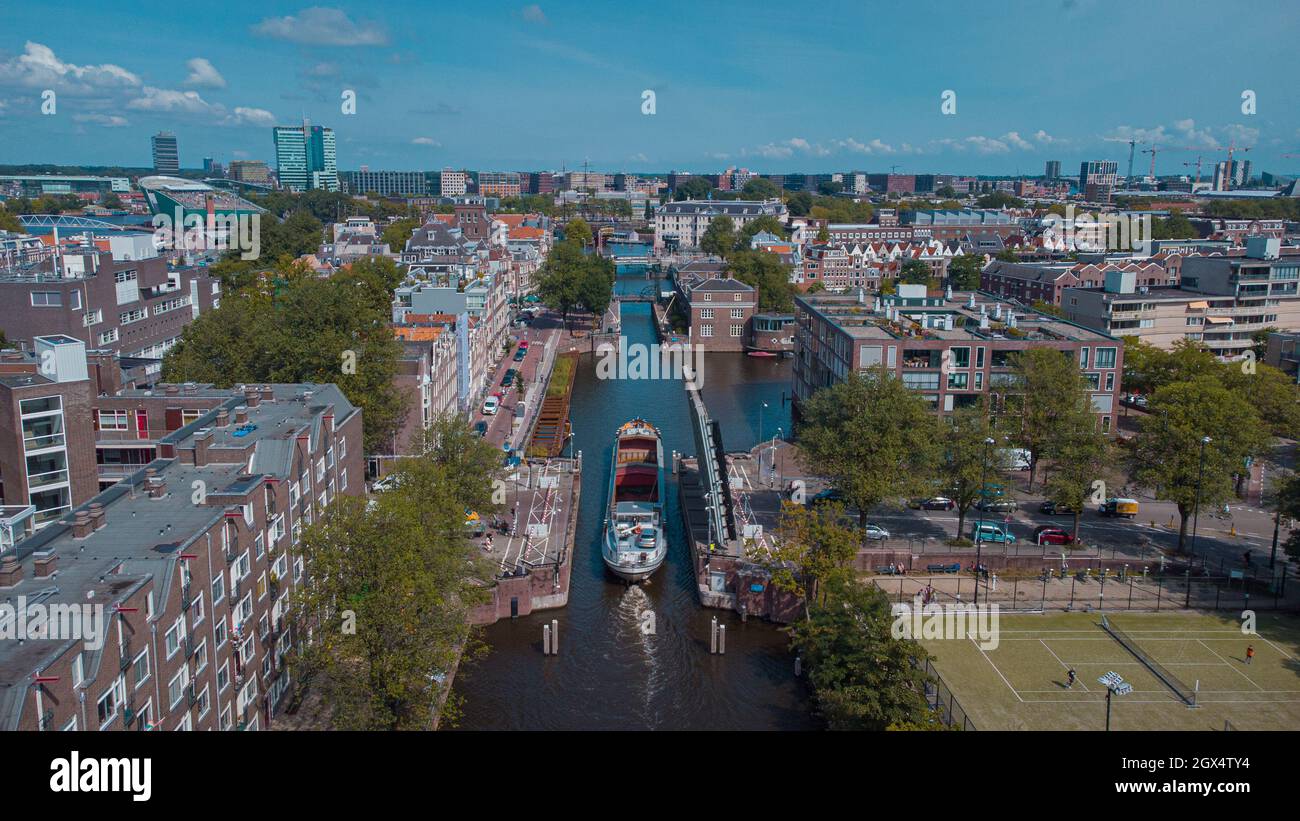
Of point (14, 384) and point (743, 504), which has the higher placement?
point (14, 384)

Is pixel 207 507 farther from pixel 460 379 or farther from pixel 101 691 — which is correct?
pixel 460 379

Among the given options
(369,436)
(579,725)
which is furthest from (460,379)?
(579,725)

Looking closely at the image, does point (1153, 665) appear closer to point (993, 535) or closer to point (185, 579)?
point (993, 535)

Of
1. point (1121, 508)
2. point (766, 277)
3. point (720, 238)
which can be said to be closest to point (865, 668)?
point (1121, 508)

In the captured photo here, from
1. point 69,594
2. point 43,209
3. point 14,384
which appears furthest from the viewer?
point 43,209

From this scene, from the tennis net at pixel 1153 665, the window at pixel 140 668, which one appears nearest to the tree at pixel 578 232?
the tennis net at pixel 1153 665

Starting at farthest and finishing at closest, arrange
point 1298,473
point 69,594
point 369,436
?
1. point 369,436
2. point 1298,473
3. point 69,594
